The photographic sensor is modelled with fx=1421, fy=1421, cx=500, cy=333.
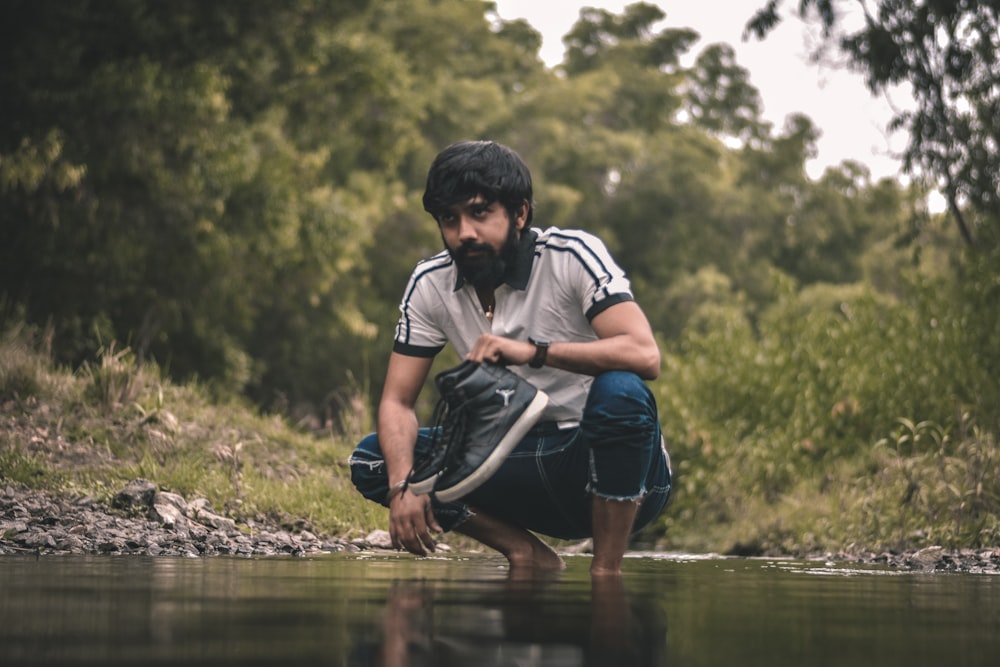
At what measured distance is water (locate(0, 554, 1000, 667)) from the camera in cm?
240

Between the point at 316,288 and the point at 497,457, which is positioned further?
the point at 316,288

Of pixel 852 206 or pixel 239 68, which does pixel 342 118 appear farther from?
pixel 852 206

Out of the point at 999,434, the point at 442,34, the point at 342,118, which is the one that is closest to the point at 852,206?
the point at 442,34

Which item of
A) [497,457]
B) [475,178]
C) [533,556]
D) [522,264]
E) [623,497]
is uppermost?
[475,178]

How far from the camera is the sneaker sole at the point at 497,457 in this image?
4281mm

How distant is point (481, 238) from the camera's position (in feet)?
15.5

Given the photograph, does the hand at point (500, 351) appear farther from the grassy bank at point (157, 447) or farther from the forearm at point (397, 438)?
the grassy bank at point (157, 447)

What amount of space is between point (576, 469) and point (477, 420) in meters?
0.60

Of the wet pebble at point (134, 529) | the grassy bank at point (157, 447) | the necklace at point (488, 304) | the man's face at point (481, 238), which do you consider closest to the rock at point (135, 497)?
the wet pebble at point (134, 529)

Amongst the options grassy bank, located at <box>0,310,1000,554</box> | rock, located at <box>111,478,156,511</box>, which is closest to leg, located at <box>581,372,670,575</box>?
rock, located at <box>111,478,156,511</box>

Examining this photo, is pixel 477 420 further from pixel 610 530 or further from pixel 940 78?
pixel 940 78

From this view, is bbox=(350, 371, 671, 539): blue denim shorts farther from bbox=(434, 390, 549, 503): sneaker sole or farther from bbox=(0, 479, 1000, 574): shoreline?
bbox=(0, 479, 1000, 574): shoreline

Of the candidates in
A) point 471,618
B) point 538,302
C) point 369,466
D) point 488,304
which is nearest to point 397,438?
point 369,466

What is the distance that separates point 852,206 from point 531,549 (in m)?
46.0
